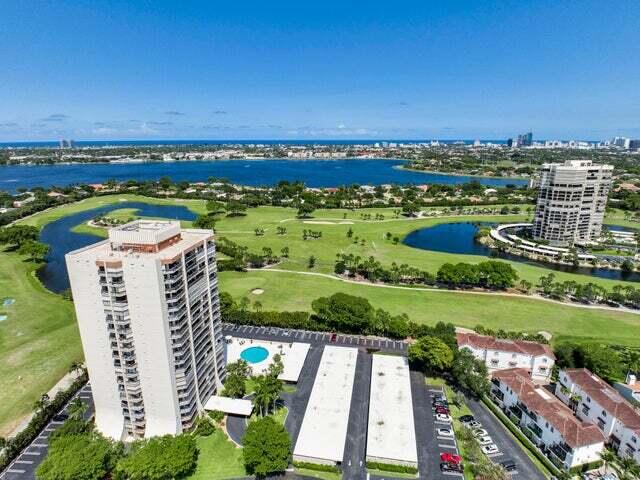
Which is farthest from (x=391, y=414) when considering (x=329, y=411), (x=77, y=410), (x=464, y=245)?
(x=464, y=245)

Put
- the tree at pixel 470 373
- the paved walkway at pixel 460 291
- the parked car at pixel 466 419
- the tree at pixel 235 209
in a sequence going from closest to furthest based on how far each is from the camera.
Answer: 1. the parked car at pixel 466 419
2. the tree at pixel 470 373
3. the paved walkway at pixel 460 291
4. the tree at pixel 235 209

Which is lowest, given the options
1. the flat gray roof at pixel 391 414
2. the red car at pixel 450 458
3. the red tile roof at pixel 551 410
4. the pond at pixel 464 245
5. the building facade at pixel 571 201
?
the pond at pixel 464 245

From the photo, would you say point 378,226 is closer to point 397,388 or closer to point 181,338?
point 397,388

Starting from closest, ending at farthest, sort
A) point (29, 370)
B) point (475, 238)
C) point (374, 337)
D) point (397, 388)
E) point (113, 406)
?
point (113, 406) → point (397, 388) → point (29, 370) → point (374, 337) → point (475, 238)

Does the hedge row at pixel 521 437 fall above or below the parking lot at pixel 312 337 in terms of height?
below

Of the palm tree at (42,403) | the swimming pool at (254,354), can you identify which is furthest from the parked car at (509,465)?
the palm tree at (42,403)

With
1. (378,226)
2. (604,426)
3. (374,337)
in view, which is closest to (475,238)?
(378,226)

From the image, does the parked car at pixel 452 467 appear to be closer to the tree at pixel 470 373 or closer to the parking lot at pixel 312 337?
the tree at pixel 470 373

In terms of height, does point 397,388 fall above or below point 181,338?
below
